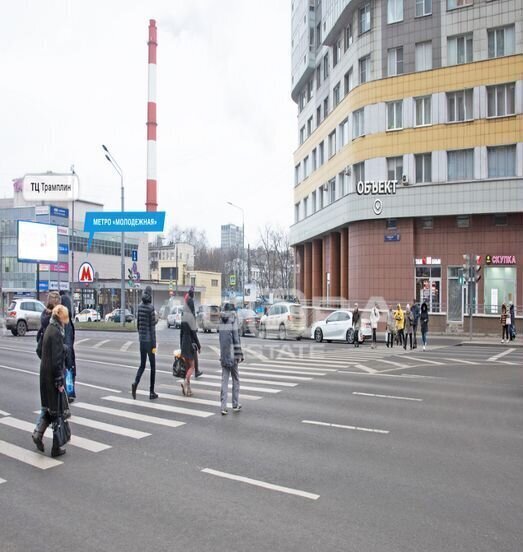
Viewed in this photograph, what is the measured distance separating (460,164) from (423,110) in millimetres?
4060

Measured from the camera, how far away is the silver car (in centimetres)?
2848

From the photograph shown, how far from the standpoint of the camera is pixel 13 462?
6410 millimetres

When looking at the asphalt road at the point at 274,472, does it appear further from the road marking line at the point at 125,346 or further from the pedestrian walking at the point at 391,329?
the pedestrian walking at the point at 391,329

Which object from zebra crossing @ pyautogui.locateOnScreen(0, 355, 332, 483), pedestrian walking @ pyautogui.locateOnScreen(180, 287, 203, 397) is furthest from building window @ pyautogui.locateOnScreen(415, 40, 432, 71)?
pedestrian walking @ pyautogui.locateOnScreen(180, 287, 203, 397)

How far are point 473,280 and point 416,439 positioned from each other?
69.4 ft

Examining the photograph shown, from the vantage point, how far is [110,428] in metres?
8.05

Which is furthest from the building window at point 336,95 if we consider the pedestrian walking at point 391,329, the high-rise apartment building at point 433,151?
the pedestrian walking at point 391,329

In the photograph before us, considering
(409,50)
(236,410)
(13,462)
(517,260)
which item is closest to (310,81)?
(409,50)

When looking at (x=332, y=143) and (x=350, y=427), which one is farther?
(x=332, y=143)

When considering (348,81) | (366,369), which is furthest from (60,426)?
(348,81)

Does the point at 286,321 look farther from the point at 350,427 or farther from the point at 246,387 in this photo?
A: the point at 350,427

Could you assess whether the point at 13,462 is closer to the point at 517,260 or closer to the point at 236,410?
the point at 236,410

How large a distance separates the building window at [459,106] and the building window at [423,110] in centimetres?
110

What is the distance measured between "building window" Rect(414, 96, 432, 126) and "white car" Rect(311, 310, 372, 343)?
46.0 feet
